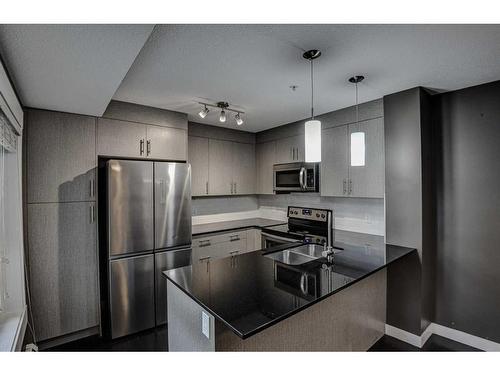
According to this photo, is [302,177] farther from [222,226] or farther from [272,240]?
[222,226]

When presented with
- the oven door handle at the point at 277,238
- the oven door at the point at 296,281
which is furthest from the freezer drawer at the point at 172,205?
the oven door at the point at 296,281

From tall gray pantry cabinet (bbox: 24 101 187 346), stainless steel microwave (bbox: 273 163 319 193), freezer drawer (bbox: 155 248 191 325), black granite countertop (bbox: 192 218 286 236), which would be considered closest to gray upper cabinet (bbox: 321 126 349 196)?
stainless steel microwave (bbox: 273 163 319 193)

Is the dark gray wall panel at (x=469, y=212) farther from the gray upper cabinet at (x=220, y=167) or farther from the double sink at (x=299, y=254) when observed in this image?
the gray upper cabinet at (x=220, y=167)

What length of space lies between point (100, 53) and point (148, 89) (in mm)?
967

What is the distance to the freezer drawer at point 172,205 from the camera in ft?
8.18

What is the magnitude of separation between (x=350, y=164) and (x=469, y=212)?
1075 millimetres

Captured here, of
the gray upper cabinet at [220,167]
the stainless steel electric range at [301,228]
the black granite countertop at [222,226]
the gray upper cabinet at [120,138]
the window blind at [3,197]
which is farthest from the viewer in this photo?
the gray upper cabinet at [220,167]

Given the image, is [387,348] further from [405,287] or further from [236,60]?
[236,60]

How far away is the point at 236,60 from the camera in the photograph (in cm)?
166

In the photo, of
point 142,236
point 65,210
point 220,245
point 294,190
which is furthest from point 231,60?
point 220,245

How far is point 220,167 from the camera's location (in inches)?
140

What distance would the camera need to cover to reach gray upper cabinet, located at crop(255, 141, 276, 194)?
3689mm

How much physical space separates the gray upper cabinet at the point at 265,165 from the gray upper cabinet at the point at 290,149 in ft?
0.33
